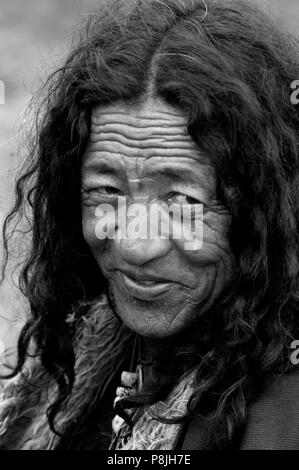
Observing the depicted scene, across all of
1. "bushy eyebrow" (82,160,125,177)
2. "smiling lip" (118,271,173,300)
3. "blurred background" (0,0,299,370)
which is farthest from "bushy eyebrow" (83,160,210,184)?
"blurred background" (0,0,299,370)

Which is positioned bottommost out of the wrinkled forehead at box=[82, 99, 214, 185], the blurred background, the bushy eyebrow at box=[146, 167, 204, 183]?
the bushy eyebrow at box=[146, 167, 204, 183]

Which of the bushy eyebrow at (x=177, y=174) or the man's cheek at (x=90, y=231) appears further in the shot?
the man's cheek at (x=90, y=231)

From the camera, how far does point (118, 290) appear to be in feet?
8.39

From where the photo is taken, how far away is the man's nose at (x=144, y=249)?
7.75 ft

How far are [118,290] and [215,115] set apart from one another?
1.97 ft

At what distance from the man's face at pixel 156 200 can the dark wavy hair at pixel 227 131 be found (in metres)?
0.04

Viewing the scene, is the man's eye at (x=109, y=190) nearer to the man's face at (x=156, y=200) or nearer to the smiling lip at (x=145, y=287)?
the man's face at (x=156, y=200)

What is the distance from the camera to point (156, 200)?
238cm

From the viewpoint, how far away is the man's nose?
2.36 m

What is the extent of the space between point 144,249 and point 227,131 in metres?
0.38

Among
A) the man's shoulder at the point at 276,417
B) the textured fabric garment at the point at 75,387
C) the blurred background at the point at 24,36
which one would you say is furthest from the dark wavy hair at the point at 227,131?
the blurred background at the point at 24,36

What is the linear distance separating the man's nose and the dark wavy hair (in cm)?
19

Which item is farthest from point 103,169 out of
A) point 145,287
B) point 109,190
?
point 145,287

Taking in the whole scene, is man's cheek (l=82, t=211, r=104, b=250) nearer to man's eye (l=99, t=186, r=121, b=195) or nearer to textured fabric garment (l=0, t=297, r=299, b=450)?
man's eye (l=99, t=186, r=121, b=195)
